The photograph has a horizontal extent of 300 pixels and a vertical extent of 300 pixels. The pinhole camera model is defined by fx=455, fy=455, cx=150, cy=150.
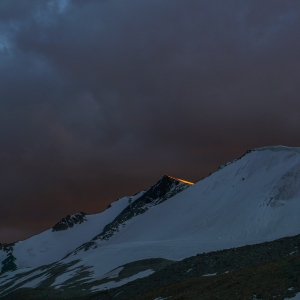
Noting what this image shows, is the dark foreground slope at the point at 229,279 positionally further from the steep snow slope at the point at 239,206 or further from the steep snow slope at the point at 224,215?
the steep snow slope at the point at 239,206

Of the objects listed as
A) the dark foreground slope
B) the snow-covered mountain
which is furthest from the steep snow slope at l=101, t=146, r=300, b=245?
the dark foreground slope

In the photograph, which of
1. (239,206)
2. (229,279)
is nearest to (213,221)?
(239,206)

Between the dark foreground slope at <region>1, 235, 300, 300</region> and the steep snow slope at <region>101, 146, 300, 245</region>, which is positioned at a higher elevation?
the steep snow slope at <region>101, 146, 300, 245</region>

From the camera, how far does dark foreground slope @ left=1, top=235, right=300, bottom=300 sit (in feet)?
78.2

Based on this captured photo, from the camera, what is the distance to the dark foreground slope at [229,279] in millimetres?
23844

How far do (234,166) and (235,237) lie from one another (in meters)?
49.7

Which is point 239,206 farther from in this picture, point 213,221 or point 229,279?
point 229,279

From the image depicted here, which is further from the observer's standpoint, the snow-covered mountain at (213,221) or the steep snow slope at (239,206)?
the steep snow slope at (239,206)

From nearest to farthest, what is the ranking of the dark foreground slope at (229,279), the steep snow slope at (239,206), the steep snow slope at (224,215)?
1. the dark foreground slope at (229,279)
2. the steep snow slope at (224,215)
3. the steep snow slope at (239,206)

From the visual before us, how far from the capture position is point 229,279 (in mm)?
28141

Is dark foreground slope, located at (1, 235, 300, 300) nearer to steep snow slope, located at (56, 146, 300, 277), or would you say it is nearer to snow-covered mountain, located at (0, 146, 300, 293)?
snow-covered mountain, located at (0, 146, 300, 293)

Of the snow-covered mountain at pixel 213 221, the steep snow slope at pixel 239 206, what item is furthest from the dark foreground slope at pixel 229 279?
the steep snow slope at pixel 239 206

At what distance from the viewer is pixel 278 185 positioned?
10831cm

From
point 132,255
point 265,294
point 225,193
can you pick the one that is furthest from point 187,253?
point 225,193
